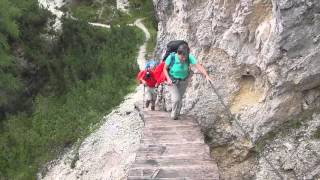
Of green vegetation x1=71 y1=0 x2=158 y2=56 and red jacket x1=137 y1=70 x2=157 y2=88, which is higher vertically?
green vegetation x1=71 y1=0 x2=158 y2=56

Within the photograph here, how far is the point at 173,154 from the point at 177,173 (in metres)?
0.80

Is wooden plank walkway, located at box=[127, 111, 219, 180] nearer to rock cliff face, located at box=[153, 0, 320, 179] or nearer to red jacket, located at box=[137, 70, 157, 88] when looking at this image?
rock cliff face, located at box=[153, 0, 320, 179]

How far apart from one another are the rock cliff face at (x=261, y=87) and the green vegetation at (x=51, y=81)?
7602mm

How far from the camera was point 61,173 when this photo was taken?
54.9 ft

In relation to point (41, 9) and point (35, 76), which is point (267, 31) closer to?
point (35, 76)

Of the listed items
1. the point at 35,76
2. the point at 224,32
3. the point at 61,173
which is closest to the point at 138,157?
Result: the point at 224,32

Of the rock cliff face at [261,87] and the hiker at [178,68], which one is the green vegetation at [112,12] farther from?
the hiker at [178,68]

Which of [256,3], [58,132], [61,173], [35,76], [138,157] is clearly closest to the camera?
[138,157]

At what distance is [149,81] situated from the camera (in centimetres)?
1305

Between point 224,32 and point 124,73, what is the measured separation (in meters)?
11.3

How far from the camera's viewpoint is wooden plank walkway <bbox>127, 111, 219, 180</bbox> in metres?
8.51

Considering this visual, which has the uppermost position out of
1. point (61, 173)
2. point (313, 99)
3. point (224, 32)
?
point (224, 32)

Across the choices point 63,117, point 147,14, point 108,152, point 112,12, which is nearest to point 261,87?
point 108,152

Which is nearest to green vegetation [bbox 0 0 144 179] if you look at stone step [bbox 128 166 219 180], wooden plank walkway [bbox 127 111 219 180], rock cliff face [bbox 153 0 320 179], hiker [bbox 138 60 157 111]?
hiker [bbox 138 60 157 111]
